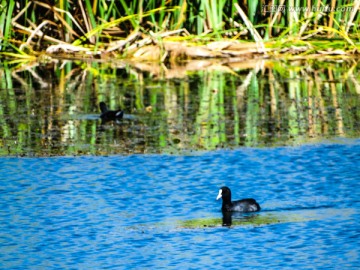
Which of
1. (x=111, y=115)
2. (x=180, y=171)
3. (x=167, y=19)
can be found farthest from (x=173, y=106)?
(x=167, y=19)

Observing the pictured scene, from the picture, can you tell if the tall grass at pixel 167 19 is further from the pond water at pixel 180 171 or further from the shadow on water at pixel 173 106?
the pond water at pixel 180 171

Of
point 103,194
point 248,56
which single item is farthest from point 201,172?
point 248,56

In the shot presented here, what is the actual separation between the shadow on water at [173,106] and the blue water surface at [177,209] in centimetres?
77

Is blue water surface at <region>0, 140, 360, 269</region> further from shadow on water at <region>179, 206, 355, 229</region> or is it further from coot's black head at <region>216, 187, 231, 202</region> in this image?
coot's black head at <region>216, 187, 231, 202</region>

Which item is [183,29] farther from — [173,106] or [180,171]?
[180,171]

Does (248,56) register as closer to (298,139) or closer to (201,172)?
(298,139)

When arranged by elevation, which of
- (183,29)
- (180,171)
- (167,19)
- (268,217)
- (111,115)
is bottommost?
(268,217)

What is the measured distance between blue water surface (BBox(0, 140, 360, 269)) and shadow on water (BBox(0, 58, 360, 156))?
77 cm

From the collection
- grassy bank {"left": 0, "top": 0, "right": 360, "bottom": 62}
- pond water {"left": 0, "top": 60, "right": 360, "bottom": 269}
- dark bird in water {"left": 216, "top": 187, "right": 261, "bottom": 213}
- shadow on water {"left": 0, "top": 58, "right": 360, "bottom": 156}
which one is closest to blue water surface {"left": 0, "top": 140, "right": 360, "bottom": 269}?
pond water {"left": 0, "top": 60, "right": 360, "bottom": 269}

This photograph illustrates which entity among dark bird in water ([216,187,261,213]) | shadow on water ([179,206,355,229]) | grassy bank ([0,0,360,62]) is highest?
grassy bank ([0,0,360,62])

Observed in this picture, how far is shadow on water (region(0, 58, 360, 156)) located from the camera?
47.9ft

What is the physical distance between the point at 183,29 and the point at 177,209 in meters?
11.9

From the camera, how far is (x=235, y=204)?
11.0m

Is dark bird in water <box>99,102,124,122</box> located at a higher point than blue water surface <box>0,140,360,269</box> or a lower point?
higher
